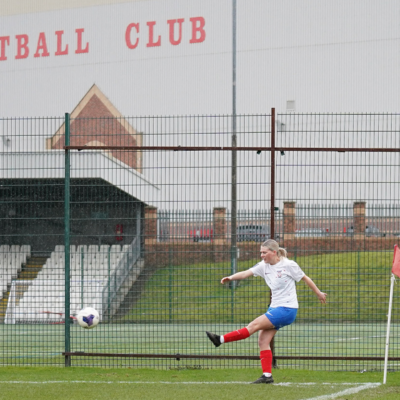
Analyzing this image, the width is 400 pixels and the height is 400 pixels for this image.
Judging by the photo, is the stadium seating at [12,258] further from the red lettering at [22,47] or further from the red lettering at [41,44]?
the red lettering at [22,47]

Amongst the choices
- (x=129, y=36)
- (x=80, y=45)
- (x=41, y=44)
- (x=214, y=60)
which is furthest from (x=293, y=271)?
(x=41, y=44)

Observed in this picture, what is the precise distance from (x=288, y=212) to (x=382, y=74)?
84.8 feet

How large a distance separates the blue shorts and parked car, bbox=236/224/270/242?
2.44m

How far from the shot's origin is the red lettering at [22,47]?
40.3m

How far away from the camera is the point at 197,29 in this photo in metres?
37.2

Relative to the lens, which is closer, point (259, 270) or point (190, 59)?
point (259, 270)

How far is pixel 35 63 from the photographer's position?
4006 centimetres

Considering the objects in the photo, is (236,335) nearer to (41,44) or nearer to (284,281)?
(284,281)

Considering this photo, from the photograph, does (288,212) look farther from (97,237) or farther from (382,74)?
(382,74)

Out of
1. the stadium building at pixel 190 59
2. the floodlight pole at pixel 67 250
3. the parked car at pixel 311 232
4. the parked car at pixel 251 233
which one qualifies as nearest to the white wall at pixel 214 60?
the stadium building at pixel 190 59

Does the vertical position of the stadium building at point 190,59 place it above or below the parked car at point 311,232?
above

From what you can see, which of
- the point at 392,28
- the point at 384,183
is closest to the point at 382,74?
the point at 392,28

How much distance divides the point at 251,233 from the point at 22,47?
32.6m

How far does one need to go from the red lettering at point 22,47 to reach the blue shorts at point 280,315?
114ft
